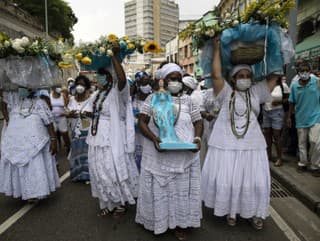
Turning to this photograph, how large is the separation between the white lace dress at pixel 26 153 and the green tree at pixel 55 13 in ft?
85.8

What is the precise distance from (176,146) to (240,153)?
97cm

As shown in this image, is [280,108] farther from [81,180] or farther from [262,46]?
[81,180]

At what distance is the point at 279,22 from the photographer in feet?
9.45

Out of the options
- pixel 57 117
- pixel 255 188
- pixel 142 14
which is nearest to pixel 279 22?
pixel 255 188

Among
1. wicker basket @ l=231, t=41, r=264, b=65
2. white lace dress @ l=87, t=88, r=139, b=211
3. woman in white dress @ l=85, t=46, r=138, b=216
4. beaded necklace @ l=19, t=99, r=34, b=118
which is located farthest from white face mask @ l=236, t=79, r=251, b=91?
beaded necklace @ l=19, t=99, r=34, b=118

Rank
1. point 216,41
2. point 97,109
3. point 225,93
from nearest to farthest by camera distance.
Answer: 1. point 216,41
2. point 225,93
3. point 97,109

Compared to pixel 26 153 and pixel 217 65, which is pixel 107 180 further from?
pixel 217 65

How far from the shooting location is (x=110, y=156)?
3324 mm

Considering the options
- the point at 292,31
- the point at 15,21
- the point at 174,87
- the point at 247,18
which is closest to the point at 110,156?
A: the point at 174,87

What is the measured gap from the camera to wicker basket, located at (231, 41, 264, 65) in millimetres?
2934

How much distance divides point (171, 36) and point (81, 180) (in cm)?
4422

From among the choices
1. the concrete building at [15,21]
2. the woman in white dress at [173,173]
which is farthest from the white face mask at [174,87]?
the concrete building at [15,21]

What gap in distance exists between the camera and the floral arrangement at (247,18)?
2775mm

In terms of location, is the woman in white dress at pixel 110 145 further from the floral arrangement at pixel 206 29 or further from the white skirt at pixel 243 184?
the white skirt at pixel 243 184
